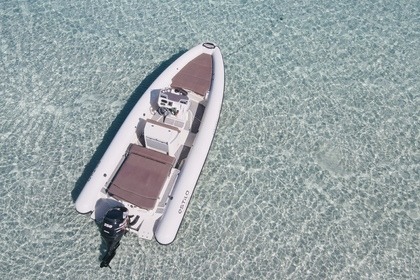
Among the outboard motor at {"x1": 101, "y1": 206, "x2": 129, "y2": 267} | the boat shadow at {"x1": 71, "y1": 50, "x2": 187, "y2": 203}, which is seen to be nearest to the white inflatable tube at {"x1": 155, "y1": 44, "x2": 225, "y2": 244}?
the outboard motor at {"x1": 101, "y1": 206, "x2": 129, "y2": 267}

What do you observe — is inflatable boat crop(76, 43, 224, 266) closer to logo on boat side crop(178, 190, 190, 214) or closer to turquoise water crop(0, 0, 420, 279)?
logo on boat side crop(178, 190, 190, 214)

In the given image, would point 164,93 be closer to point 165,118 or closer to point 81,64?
point 165,118

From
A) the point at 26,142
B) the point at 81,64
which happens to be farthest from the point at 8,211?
the point at 81,64

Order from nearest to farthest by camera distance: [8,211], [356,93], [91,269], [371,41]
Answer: [91,269] → [8,211] → [356,93] → [371,41]

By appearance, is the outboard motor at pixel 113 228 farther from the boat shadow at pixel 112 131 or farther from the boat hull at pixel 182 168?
the boat shadow at pixel 112 131

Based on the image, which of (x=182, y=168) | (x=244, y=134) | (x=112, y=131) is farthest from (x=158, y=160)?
(x=244, y=134)
